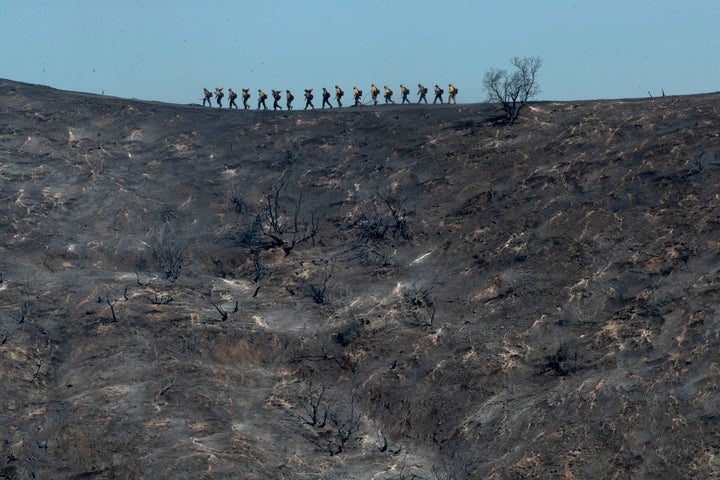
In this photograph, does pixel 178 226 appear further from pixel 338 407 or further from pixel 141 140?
pixel 338 407

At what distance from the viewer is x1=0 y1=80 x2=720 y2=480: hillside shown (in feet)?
49.4

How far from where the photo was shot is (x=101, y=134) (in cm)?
3177

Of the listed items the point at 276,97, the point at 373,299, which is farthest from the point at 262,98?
the point at 373,299

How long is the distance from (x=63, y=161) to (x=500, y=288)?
60.9ft

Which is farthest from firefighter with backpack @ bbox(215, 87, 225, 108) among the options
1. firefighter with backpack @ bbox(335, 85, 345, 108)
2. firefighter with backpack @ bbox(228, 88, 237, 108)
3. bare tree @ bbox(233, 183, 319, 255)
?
bare tree @ bbox(233, 183, 319, 255)

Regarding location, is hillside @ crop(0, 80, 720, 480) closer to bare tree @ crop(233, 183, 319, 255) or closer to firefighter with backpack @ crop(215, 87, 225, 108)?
bare tree @ crop(233, 183, 319, 255)

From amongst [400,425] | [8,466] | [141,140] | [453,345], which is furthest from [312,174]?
[8,466]

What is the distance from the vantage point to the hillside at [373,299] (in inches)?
593

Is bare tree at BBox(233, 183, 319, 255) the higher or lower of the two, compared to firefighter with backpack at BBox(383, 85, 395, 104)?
lower

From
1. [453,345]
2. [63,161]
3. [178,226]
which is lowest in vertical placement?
[453,345]

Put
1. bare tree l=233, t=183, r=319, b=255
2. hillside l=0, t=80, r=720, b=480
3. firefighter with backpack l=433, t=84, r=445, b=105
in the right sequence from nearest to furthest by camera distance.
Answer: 1. hillside l=0, t=80, r=720, b=480
2. bare tree l=233, t=183, r=319, b=255
3. firefighter with backpack l=433, t=84, r=445, b=105

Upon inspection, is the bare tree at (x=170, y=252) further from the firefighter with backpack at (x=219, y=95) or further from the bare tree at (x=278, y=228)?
the firefighter with backpack at (x=219, y=95)

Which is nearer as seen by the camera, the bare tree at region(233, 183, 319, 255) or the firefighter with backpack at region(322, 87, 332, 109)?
the bare tree at region(233, 183, 319, 255)

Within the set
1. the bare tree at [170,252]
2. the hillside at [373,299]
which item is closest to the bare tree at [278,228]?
the hillside at [373,299]
